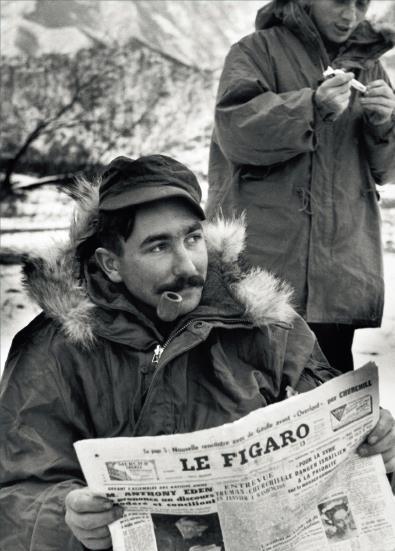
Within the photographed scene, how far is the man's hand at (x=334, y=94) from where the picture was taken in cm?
217

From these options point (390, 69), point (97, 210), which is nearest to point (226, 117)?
point (97, 210)

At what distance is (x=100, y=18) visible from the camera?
3646 millimetres

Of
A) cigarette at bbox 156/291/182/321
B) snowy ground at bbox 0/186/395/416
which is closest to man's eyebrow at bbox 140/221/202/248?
cigarette at bbox 156/291/182/321

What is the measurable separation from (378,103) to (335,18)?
11.6 inches

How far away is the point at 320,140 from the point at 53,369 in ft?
3.92

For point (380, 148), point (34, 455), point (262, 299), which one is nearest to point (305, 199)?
point (380, 148)

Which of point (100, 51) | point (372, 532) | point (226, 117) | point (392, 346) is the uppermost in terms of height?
point (100, 51)

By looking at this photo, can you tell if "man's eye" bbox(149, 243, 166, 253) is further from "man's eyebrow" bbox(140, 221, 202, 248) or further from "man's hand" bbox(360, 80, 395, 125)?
"man's hand" bbox(360, 80, 395, 125)

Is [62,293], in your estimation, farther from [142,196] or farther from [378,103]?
[378,103]

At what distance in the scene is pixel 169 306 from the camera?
146 centimetres

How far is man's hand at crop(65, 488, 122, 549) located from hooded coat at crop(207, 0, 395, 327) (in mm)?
1183

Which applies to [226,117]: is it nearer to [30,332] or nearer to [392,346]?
[30,332]

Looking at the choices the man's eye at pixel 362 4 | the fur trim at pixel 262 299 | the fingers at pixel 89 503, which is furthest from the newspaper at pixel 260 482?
the man's eye at pixel 362 4

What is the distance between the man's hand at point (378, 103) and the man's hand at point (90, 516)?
4.68 ft
